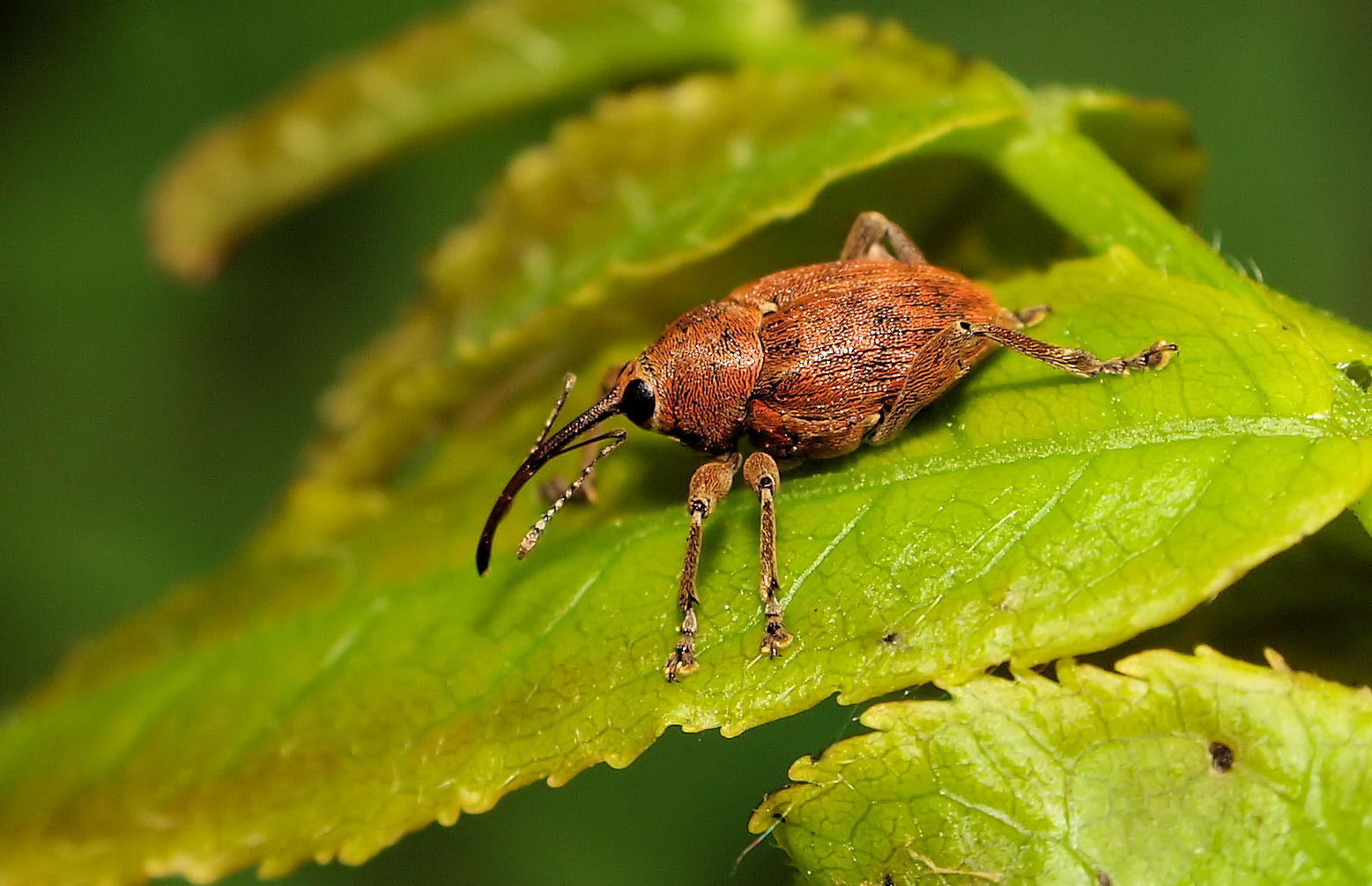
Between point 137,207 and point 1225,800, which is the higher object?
point 137,207

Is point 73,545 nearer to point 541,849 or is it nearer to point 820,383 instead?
point 541,849

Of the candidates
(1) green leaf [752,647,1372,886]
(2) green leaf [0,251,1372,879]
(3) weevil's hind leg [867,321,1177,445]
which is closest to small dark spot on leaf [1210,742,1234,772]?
(1) green leaf [752,647,1372,886]

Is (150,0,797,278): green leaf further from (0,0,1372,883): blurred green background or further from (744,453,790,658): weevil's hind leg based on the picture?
(0,0,1372,883): blurred green background

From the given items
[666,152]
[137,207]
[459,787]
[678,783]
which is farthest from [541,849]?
[137,207]

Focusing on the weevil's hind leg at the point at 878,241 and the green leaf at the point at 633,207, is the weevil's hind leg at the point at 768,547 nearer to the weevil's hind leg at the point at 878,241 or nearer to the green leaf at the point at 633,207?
the green leaf at the point at 633,207

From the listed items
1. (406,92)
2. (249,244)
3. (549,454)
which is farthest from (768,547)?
(249,244)
